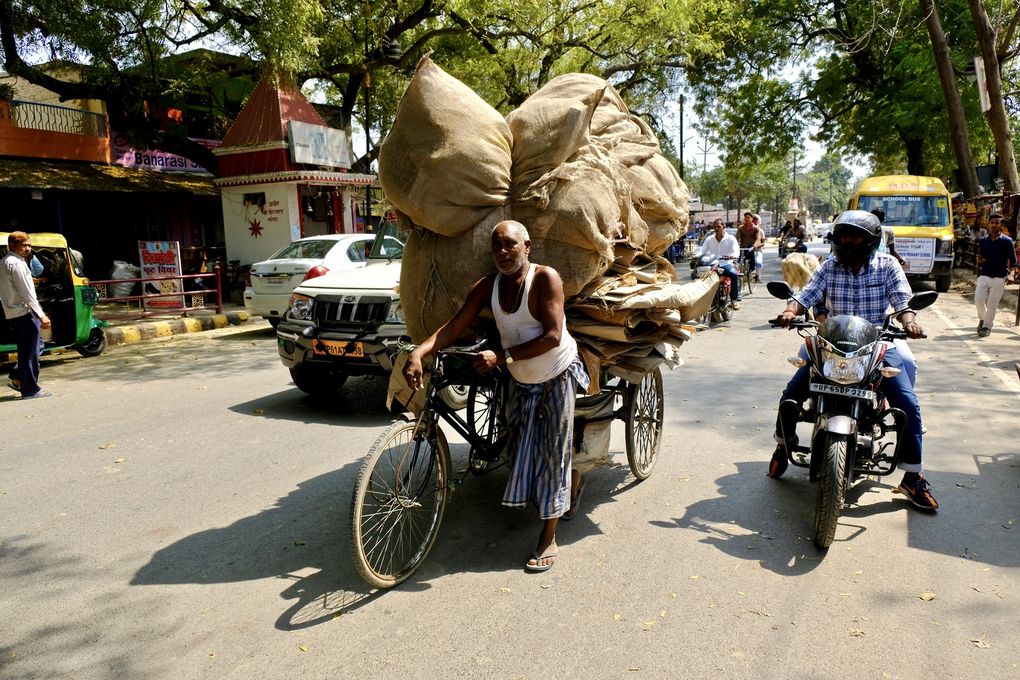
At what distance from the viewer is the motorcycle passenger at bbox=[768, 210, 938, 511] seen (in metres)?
4.55

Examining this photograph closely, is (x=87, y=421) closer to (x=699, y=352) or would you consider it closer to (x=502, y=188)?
(x=502, y=188)

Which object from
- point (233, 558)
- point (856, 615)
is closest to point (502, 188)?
point (233, 558)

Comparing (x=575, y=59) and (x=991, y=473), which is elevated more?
(x=575, y=59)

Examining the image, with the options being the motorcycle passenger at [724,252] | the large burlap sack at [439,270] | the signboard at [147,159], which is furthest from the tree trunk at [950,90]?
the signboard at [147,159]

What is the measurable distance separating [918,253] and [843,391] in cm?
1515

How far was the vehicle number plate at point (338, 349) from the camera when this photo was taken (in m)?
7.02

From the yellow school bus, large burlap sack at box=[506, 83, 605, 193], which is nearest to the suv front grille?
large burlap sack at box=[506, 83, 605, 193]

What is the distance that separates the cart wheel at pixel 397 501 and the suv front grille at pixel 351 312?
3318 mm

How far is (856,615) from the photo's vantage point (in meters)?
3.42

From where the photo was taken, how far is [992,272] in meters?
11.0

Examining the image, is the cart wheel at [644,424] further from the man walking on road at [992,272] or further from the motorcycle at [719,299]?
the man walking on road at [992,272]

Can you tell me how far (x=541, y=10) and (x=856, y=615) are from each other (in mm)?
18999

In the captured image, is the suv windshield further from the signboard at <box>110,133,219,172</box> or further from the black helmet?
the signboard at <box>110,133,219,172</box>

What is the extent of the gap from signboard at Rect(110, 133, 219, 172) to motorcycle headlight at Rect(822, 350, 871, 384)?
20.2m
